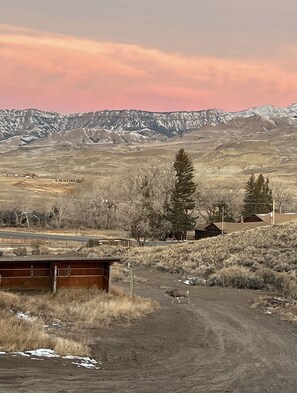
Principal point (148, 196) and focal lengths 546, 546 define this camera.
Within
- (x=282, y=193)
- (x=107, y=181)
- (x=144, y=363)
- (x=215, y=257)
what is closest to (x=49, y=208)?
(x=107, y=181)

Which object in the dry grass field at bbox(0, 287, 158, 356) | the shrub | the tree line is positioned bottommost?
the shrub

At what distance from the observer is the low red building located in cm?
2761

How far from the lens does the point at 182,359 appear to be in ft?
55.9

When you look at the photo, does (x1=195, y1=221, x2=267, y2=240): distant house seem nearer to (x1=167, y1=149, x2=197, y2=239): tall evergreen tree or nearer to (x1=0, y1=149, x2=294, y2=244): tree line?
(x1=167, y1=149, x2=197, y2=239): tall evergreen tree

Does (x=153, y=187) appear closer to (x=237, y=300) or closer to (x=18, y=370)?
(x=237, y=300)

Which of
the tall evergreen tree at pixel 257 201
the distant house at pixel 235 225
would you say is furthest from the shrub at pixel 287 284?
the tall evergreen tree at pixel 257 201

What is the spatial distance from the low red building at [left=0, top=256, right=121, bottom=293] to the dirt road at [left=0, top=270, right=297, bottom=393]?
3986 millimetres

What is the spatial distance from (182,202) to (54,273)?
60.2m

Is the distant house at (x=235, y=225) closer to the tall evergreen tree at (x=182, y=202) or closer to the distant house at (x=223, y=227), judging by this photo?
the distant house at (x=223, y=227)

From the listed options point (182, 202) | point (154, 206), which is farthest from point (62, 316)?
point (182, 202)

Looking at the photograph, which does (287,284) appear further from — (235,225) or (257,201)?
(257,201)

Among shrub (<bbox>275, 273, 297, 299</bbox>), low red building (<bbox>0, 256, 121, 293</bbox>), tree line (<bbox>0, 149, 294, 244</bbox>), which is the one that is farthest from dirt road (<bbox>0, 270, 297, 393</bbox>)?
tree line (<bbox>0, 149, 294, 244</bbox>)

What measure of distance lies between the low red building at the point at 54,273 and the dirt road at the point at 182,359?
3986 mm

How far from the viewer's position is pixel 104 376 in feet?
46.1
